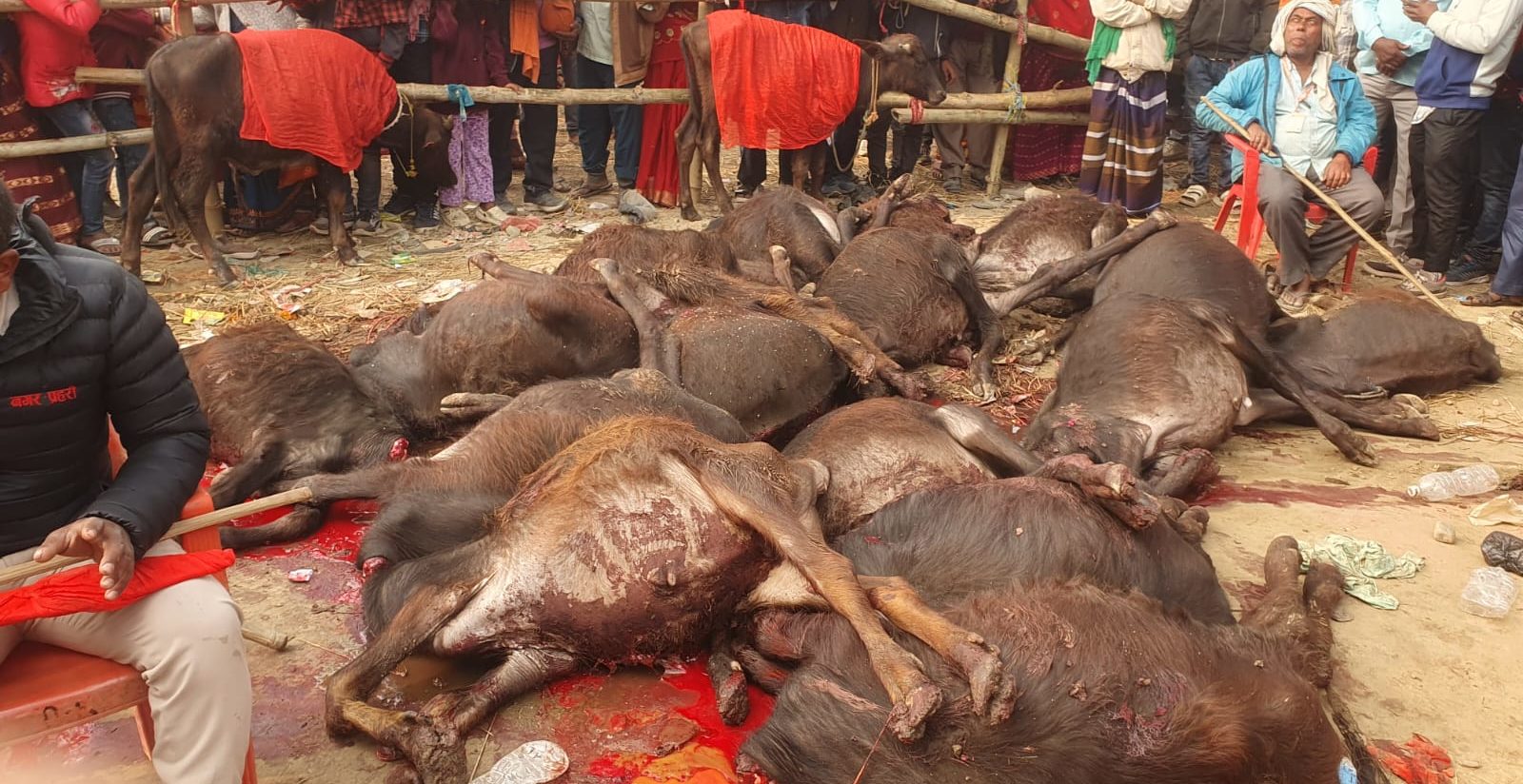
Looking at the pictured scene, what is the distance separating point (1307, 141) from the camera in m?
7.53

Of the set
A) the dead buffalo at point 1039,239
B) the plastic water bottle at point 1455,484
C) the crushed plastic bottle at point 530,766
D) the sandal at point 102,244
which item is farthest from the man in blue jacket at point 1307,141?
the sandal at point 102,244

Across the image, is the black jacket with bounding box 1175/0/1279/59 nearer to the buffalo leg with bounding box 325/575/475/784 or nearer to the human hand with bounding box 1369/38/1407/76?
the human hand with bounding box 1369/38/1407/76

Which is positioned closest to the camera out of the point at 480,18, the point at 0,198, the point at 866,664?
the point at 0,198

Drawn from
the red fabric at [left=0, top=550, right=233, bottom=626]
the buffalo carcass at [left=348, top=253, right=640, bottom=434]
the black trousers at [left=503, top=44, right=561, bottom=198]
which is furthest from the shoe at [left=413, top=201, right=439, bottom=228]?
the red fabric at [left=0, top=550, right=233, bottom=626]

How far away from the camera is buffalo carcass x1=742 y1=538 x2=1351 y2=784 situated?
235 centimetres

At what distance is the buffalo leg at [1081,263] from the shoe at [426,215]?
5.50m

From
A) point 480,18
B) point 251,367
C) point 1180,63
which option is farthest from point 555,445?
point 1180,63

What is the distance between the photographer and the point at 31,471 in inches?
101

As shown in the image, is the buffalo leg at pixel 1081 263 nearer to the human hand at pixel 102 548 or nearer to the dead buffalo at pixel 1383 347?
the dead buffalo at pixel 1383 347

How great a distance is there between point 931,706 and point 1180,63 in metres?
11.1

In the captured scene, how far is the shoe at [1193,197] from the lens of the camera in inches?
428

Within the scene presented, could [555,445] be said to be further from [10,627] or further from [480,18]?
[480,18]

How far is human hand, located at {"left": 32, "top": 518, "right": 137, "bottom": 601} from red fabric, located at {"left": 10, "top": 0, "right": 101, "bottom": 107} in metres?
6.52

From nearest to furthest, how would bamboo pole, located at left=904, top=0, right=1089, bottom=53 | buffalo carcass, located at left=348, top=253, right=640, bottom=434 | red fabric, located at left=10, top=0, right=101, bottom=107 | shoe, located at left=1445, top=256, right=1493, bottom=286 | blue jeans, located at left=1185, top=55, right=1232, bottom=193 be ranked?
buffalo carcass, located at left=348, top=253, right=640, bottom=434 < red fabric, located at left=10, top=0, right=101, bottom=107 < shoe, located at left=1445, top=256, right=1493, bottom=286 < bamboo pole, located at left=904, top=0, right=1089, bottom=53 < blue jeans, located at left=1185, top=55, right=1232, bottom=193
